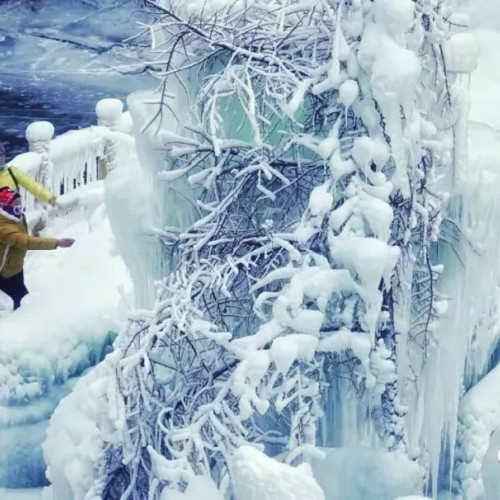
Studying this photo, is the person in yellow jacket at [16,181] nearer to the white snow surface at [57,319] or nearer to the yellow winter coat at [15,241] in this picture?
the yellow winter coat at [15,241]

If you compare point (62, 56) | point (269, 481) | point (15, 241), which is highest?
point (269, 481)

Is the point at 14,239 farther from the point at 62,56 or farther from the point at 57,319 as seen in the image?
the point at 62,56

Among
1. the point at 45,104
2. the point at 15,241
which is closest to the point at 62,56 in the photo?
the point at 45,104

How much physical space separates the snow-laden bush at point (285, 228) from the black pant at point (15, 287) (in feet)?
7.62

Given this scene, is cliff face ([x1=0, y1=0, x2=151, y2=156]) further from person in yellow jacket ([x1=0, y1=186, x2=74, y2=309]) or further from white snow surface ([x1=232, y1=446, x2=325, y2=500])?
white snow surface ([x1=232, y1=446, x2=325, y2=500])

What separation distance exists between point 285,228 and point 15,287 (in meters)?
2.96

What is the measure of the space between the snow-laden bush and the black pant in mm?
2323

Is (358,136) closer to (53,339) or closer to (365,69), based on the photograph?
(365,69)

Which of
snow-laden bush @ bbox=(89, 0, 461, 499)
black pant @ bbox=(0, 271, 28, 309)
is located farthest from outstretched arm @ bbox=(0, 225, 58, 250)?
snow-laden bush @ bbox=(89, 0, 461, 499)

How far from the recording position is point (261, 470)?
3.23 metres

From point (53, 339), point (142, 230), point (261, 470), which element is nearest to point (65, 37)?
point (53, 339)

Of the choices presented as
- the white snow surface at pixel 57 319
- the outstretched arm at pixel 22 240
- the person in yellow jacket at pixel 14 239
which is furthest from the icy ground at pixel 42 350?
the outstretched arm at pixel 22 240

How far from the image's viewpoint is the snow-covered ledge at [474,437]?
18.7 ft

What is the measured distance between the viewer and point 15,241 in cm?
641
